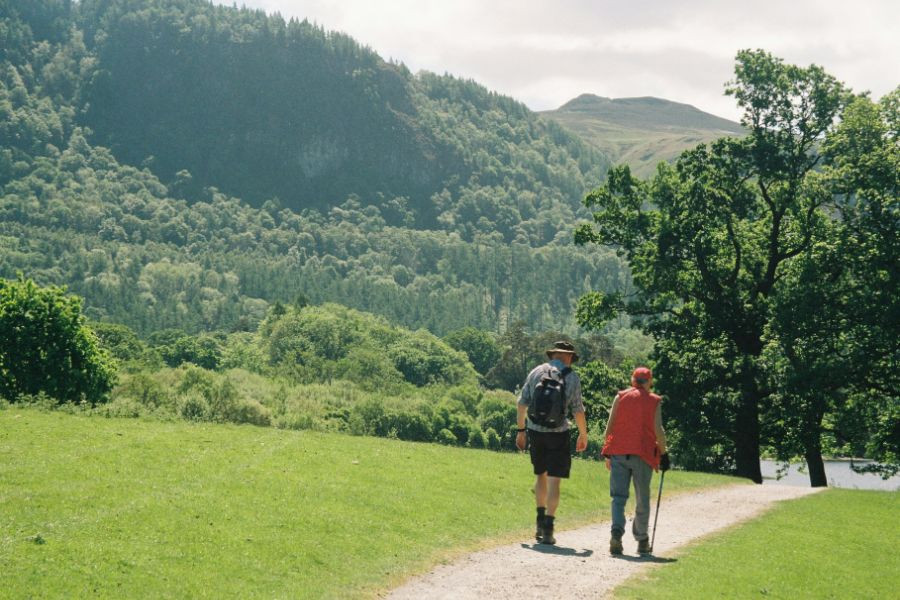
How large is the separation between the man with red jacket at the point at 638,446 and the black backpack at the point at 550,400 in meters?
1.00

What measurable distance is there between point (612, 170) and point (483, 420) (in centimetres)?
9087

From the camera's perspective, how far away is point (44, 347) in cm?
4556

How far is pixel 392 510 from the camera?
21438 millimetres

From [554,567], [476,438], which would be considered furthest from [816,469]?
[476,438]

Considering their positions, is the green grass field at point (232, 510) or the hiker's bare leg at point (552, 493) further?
the hiker's bare leg at point (552, 493)

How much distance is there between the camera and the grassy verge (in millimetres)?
16922

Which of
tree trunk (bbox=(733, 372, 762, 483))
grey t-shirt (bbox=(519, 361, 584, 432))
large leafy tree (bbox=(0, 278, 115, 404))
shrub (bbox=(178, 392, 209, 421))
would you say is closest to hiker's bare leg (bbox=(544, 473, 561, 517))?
grey t-shirt (bbox=(519, 361, 584, 432))

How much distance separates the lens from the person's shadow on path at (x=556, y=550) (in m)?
18.8

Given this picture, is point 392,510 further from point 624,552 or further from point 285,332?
point 285,332

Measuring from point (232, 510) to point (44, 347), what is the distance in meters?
29.7

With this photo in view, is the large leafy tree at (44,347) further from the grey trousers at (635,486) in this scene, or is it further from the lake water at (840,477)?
the lake water at (840,477)

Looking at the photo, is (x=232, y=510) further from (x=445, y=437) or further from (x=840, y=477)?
(x=840, y=477)

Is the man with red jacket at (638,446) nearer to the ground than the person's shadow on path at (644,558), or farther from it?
farther from it

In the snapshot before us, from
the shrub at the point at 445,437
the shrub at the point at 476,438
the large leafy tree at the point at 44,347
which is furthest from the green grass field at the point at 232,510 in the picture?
the shrub at the point at 476,438
